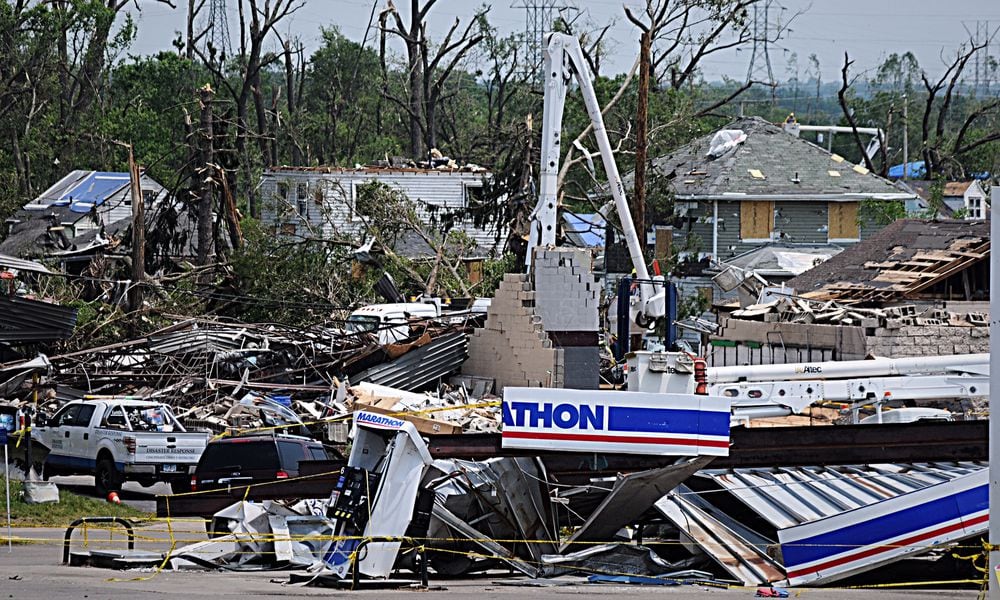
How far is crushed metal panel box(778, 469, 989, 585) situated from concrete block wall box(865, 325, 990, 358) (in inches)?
432

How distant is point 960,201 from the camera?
6331cm

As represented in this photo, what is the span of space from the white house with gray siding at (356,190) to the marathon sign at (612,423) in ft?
106

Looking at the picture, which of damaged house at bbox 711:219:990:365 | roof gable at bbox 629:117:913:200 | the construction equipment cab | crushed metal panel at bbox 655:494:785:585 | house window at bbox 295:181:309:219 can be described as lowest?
crushed metal panel at bbox 655:494:785:585

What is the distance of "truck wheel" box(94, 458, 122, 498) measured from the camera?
2078cm

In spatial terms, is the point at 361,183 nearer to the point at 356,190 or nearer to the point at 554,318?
the point at 356,190

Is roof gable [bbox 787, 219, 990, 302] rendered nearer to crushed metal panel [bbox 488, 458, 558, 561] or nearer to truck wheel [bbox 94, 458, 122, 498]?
truck wheel [bbox 94, 458, 122, 498]

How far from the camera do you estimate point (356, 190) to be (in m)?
46.2

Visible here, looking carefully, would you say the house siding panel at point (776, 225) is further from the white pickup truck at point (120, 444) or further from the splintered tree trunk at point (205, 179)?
the white pickup truck at point (120, 444)

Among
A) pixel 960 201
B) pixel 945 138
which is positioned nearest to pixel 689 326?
pixel 960 201

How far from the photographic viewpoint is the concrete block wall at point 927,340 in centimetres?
2361

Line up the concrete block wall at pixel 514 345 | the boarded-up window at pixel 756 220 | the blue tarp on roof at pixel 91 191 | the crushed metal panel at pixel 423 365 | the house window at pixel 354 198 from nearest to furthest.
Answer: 1. the concrete block wall at pixel 514 345
2. the crushed metal panel at pixel 423 365
3. the house window at pixel 354 198
4. the boarded-up window at pixel 756 220
5. the blue tarp on roof at pixel 91 191

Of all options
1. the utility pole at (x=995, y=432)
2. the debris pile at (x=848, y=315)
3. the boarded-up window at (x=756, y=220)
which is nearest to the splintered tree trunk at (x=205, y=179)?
the debris pile at (x=848, y=315)

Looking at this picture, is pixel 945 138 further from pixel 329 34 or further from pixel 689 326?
pixel 689 326

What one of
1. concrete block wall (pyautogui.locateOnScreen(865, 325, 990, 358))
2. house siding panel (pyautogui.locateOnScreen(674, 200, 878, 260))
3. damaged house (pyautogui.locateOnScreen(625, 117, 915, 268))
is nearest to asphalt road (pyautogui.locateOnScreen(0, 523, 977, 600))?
concrete block wall (pyautogui.locateOnScreen(865, 325, 990, 358))
